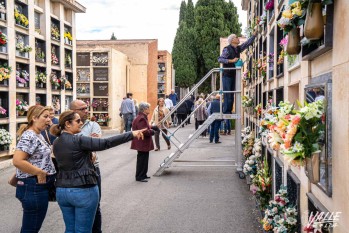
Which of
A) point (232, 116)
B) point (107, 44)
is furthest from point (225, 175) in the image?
point (107, 44)

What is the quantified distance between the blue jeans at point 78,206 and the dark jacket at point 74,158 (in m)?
0.06

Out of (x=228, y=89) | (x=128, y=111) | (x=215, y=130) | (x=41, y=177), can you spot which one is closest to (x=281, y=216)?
(x=41, y=177)

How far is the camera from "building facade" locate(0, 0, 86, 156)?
30.4ft

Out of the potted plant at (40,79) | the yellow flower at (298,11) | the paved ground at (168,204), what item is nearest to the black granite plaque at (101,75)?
the potted plant at (40,79)

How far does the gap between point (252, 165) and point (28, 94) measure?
5.67 metres

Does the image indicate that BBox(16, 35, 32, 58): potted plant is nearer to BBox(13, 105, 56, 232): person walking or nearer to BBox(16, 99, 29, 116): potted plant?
BBox(16, 99, 29, 116): potted plant

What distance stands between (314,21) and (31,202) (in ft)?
8.98

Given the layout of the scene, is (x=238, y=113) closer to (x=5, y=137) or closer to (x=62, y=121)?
(x=5, y=137)

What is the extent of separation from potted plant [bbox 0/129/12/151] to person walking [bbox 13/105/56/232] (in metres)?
5.39

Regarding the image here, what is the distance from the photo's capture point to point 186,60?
34.7 m

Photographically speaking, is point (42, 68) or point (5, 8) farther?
point (42, 68)

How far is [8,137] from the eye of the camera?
356 inches

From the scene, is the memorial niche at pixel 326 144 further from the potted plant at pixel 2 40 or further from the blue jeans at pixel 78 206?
the potted plant at pixel 2 40

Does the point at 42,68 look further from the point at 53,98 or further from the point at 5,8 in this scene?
the point at 5,8
